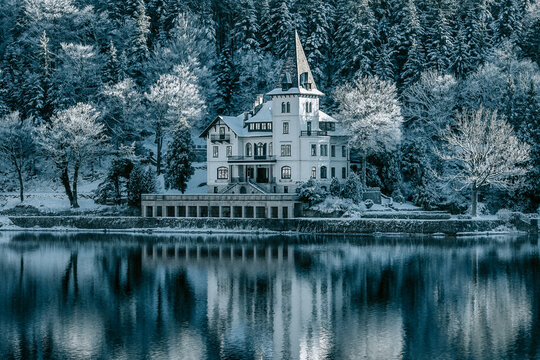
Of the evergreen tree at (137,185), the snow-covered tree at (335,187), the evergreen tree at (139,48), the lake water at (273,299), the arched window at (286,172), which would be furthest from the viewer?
the evergreen tree at (139,48)

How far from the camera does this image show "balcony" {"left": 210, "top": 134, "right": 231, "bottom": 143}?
278 feet

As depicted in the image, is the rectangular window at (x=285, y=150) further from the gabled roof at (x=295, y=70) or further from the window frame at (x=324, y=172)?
the gabled roof at (x=295, y=70)

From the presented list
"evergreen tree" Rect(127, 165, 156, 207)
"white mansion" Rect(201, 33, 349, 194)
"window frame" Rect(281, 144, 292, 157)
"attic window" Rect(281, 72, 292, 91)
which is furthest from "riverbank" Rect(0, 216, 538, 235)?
"attic window" Rect(281, 72, 292, 91)

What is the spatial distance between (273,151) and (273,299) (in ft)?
135

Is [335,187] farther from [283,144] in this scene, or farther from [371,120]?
[283,144]

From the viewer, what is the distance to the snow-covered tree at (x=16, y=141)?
85.8 metres

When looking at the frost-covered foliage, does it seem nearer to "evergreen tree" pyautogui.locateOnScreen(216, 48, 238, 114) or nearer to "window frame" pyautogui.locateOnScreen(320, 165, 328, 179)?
"window frame" pyautogui.locateOnScreen(320, 165, 328, 179)

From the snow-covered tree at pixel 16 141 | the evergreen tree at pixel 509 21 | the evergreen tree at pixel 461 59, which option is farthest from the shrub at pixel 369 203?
the snow-covered tree at pixel 16 141

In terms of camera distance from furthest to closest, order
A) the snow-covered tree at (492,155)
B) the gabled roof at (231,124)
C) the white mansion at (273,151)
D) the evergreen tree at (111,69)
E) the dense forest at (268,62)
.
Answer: the evergreen tree at (111,69), the dense forest at (268,62), the gabled roof at (231,124), the white mansion at (273,151), the snow-covered tree at (492,155)

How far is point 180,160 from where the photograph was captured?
82.4 meters

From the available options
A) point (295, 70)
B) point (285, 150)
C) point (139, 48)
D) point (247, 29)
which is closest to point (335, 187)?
point (285, 150)

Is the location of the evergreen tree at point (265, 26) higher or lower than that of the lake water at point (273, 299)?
higher

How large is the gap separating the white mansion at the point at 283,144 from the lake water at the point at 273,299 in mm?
15868

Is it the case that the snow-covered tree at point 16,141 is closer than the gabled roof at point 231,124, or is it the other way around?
the gabled roof at point 231,124
